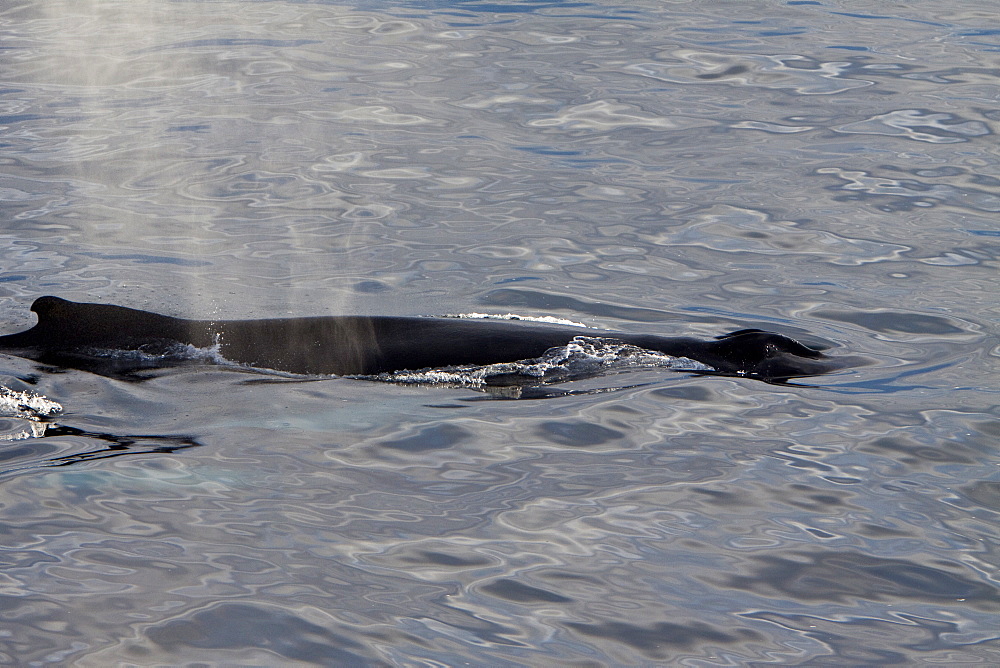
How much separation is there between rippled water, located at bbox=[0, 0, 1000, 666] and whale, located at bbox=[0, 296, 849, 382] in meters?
0.30

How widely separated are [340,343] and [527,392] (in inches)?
57.4

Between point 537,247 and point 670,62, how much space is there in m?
11.2

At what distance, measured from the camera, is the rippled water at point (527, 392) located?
545 centimetres

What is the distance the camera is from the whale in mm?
8625

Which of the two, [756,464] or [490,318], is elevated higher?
[490,318]

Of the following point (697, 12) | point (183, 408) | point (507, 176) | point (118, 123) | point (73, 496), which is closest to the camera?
point (73, 496)

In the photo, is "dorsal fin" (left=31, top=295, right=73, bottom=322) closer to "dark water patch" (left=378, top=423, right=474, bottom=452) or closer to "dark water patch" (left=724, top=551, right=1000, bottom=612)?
"dark water patch" (left=378, top=423, right=474, bottom=452)

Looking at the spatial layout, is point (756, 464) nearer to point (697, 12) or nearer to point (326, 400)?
point (326, 400)

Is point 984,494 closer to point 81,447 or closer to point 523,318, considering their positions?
point 523,318

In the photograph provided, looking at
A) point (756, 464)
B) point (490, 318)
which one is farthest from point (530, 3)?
point (756, 464)

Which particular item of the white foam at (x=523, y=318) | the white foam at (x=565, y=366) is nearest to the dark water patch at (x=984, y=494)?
the white foam at (x=565, y=366)

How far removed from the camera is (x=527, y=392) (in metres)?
8.34

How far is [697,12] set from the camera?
95.0 feet

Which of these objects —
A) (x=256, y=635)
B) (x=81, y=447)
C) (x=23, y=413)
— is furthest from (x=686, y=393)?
(x=23, y=413)
